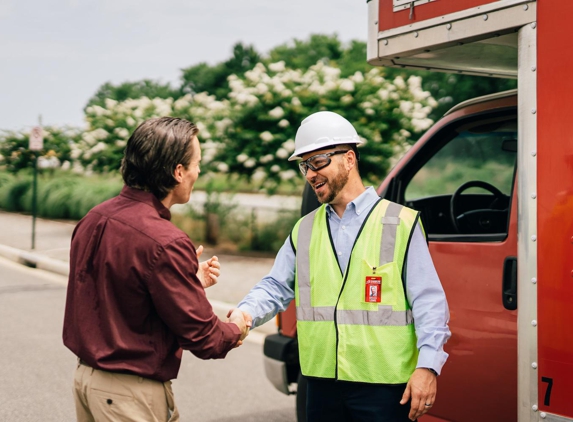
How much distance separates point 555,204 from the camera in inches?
106

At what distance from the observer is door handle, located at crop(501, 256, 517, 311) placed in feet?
10.6

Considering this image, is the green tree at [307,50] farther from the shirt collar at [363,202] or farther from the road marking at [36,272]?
the shirt collar at [363,202]

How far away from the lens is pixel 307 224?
3.20 m

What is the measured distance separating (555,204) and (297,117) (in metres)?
11.2

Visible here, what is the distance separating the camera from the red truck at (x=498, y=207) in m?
2.70

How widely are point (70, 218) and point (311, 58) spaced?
47.6 m

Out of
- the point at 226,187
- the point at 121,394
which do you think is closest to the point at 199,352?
the point at 121,394

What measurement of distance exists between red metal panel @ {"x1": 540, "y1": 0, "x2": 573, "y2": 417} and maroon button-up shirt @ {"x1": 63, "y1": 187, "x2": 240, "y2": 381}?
1.22m

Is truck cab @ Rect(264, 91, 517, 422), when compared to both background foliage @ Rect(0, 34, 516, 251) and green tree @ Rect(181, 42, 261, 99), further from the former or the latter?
green tree @ Rect(181, 42, 261, 99)

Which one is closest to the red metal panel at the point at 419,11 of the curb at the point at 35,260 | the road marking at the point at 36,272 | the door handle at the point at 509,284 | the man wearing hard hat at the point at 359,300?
the man wearing hard hat at the point at 359,300

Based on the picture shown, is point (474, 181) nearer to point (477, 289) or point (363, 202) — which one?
point (477, 289)

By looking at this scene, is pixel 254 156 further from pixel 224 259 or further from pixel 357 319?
pixel 357 319

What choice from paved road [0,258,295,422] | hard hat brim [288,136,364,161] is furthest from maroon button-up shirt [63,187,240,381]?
paved road [0,258,295,422]

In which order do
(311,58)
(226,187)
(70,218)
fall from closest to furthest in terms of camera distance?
(226,187) → (70,218) → (311,58)
